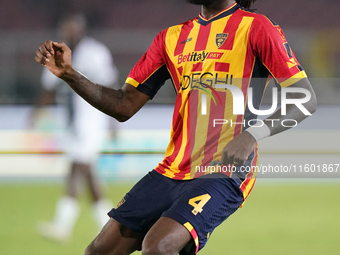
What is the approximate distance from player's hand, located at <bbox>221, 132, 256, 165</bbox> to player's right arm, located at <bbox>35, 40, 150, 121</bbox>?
2.22ft

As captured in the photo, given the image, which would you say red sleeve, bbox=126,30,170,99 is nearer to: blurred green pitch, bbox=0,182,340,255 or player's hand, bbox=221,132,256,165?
player's hand, bbox=221,132,256,165

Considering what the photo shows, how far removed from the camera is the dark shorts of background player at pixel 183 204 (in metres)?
2.03

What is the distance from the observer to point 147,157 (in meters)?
6.94

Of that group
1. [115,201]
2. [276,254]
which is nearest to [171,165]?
[276,254]

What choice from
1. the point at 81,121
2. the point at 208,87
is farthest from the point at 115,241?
the point at 81,121

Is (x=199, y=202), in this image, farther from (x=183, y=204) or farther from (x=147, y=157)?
(x=147, y=157)

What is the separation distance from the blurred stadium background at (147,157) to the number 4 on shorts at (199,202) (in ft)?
5.70

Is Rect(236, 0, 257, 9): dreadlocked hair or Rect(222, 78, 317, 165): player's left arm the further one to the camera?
Rect(236, 0, 257, 9): dreadlocked hair

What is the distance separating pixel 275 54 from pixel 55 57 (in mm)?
985

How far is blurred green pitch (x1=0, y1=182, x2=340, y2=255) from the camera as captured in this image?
3.78 m

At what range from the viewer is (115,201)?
201 inches

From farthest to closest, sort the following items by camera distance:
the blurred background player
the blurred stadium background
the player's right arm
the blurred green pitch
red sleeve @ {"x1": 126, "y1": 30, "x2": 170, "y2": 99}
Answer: the blurred background player
the blurred stadium background
the blurred green pitch
red sleeve @ {"x1": 126, "y1": 30, "x2": 170, "y2": 99}
the player's right arm

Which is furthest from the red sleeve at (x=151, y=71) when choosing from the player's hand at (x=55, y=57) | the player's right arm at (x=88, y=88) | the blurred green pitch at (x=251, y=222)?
the blurred green pitch at (x=251, y=222)

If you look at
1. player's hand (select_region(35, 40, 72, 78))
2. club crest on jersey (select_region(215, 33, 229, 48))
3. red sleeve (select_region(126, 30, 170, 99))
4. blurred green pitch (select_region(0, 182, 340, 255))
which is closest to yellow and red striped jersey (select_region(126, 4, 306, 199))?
club crest on jersey (select_region(215, 33, 229, 48))
